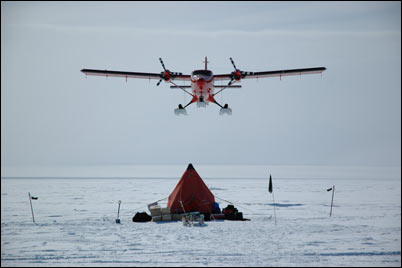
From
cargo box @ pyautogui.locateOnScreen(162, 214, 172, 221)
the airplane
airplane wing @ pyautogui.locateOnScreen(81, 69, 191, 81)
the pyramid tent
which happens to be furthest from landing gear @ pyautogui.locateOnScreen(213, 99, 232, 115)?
cargo box @ pyautogui.locateOnScreen(162, 214, 172, 221)

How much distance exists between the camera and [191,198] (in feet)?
54.3

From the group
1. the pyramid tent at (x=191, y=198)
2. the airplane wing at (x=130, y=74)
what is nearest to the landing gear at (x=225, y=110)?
the airplane wing at (x=130, y=74)

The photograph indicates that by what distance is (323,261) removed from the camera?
9.24m

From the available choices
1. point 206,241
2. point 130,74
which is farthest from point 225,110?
point 206,241

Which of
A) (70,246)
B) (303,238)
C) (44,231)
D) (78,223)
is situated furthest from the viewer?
(78,223)

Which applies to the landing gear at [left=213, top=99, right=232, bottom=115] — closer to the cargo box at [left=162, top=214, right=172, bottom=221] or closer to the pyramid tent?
the pyramid tent

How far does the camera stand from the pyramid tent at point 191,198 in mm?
16422

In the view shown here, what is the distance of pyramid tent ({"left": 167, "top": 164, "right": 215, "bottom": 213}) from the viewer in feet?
53.9

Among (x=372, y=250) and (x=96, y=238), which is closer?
(x=372, y=250)

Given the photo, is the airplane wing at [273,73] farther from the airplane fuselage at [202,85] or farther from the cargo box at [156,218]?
the cargo box at [156,218]

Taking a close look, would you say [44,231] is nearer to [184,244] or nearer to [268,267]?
[184,244]

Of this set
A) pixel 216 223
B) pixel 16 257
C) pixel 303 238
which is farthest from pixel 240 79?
pixel 16 257

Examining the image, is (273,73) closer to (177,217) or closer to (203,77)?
(203,77)

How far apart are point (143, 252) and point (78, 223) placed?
6380mm
